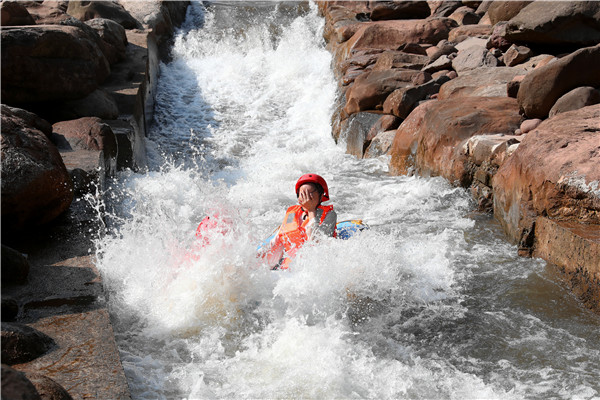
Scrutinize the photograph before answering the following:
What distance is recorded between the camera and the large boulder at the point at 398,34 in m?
11.9

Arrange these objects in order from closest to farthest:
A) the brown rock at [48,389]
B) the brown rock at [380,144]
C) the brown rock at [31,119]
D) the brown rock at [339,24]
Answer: the brown rock at [48,389], the brown rock at [31,119], the brown rock at [380,144], the brown rock at [339,24]

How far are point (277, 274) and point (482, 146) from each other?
3.29m

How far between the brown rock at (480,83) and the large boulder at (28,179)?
5795 mm

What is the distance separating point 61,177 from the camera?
535cm

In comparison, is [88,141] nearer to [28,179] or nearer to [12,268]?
[28,179]

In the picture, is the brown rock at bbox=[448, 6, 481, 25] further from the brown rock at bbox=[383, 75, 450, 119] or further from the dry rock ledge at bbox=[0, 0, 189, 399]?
the dry rock ledge at bbox=[0, 0, 189, 399]

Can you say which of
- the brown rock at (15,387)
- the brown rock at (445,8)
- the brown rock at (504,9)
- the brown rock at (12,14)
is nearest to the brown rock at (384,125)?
the brown rock at (504,9)

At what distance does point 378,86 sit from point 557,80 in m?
3.68

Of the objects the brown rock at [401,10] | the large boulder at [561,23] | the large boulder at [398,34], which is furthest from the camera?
the brown rock at [401,10]

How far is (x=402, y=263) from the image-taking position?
5367mm

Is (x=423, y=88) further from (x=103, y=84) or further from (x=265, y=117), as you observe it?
(x=103, y=84)

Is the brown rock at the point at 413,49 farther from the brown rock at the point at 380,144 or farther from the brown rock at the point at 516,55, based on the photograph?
the brown rock at the point at 380,144

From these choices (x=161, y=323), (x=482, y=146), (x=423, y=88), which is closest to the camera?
(x=161, y=323)

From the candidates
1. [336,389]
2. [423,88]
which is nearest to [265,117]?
[423,88]
